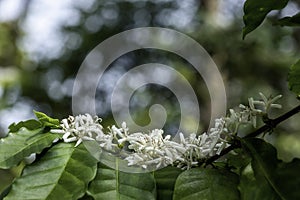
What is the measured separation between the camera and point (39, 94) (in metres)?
4.48

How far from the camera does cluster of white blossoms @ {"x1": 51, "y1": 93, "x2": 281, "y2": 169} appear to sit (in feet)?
1.52

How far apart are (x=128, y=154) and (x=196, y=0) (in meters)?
4.27

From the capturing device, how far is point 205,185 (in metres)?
0.44

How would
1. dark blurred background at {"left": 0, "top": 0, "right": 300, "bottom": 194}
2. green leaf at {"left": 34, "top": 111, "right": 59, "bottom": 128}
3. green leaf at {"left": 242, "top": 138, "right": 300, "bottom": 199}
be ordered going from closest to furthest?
green leaf at {"left": 242, "top": 138, "right": 300, "bottom": 199} → green leaf at {"left": 34, "top": 111, "right": 59, "bottom": 128} → dark blurred background at {"left": 0, "top": 0, "right": 300, "bottom": 194}

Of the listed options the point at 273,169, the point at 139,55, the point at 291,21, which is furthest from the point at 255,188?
the point at 139,55

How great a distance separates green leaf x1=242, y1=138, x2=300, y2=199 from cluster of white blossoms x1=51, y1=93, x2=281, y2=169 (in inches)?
0.9

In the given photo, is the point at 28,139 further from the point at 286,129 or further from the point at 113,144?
the point at 286,129

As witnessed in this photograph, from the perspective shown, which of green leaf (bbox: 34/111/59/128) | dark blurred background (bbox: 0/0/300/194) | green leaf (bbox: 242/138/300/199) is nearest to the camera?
green leaf (bbox: 242/138/300/199)

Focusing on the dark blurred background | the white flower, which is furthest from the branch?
the dark blurred background

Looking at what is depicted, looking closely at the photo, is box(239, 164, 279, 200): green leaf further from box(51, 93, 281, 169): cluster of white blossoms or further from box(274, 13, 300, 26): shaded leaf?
box(274, 13, 300, 26): shaded leaf

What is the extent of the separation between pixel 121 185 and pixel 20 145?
12 cm

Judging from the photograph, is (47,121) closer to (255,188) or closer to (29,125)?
(29,125)

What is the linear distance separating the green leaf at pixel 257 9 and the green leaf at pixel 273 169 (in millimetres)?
129

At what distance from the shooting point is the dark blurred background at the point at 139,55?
360cm
